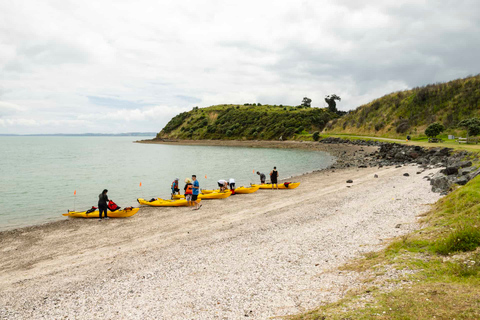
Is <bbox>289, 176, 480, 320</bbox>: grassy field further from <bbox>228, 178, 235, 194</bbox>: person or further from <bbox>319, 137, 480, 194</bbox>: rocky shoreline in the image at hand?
<bbox>228, 178, 235, 194</bbox>: person

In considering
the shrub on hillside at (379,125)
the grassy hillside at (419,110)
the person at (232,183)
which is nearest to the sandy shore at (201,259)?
the person at (232,183)

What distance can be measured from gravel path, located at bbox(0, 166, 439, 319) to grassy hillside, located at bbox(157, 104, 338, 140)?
92.5 metres

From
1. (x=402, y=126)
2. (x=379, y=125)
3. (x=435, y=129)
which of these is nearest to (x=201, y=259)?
(x=435, y=129)

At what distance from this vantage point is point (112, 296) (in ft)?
26.8

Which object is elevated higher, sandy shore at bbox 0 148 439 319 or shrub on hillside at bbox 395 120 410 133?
shrub on hillside at bbox 395 120 410 133

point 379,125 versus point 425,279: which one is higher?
point 379,125

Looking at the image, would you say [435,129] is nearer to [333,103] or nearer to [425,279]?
[425,279]

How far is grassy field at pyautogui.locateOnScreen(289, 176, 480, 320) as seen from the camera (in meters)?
4.82

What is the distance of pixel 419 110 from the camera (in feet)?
214

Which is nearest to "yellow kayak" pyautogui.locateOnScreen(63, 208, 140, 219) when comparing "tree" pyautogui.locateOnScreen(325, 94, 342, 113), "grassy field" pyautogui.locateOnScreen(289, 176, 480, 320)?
"grassy field" pyautogui.locateOnScreen(289, 176, 480, 320)

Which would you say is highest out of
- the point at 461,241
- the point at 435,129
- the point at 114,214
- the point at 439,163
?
the point at 435,129

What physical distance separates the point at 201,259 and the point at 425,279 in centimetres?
708

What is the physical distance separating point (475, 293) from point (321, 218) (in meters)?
9.31

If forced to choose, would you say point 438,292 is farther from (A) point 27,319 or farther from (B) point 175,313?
(A) point 27,319
